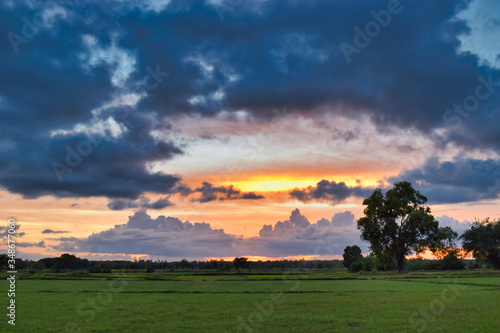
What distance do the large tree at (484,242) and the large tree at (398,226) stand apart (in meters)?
26.6

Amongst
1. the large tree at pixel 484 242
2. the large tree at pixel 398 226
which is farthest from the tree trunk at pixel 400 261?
the large tree at pixel 484 242

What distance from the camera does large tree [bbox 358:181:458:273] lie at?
268 feet

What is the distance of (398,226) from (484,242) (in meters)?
36.4

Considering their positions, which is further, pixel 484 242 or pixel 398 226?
pixel 484 242

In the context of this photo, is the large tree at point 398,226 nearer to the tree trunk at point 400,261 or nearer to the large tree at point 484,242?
the tree trunk at point 400,261

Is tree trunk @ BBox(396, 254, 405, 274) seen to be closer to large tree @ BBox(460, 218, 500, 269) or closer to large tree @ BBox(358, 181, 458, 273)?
large tree @ BBox(358, 181, 458, 273)

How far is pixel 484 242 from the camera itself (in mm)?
102750

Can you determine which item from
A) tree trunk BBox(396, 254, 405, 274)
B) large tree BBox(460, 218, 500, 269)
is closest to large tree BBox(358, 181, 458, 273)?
tree trunk BBox(396, 254, 405, 274)

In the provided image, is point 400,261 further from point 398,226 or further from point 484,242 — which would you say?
point 484,242

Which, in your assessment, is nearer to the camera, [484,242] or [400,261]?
[400,261]

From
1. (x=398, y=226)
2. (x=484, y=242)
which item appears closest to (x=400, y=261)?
(x=398, y=226)

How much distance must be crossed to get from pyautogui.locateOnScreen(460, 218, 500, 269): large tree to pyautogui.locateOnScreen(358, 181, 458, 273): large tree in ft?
87.2

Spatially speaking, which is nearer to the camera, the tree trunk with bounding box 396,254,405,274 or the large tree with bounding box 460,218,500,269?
the tree trunk with bounding box 396,254,405,274

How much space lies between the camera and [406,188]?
85875 millimetres
